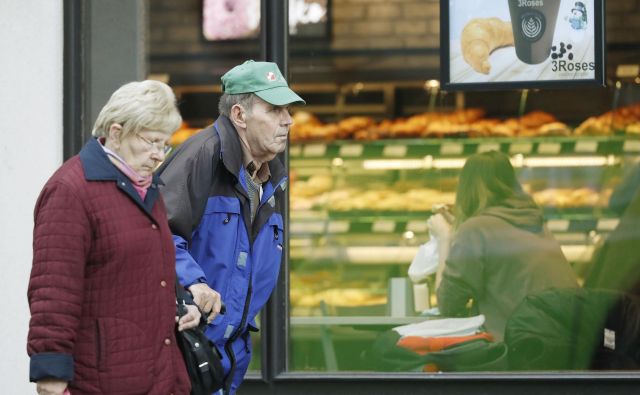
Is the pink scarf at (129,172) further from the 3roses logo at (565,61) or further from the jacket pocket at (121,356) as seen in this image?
the 3roses logo at (565,61)

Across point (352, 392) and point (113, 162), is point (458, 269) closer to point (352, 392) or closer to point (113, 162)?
point (352, 392)

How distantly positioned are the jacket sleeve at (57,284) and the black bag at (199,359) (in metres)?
0.50

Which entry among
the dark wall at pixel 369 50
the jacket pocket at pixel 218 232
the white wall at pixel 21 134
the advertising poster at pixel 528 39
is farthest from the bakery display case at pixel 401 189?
the jacket pocket at pixel 218 232

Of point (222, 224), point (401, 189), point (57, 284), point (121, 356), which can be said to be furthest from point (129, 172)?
point (401, 189)

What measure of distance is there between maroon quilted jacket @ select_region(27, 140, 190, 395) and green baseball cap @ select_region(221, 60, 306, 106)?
0.79 meters

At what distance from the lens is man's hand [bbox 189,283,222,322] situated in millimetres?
4004

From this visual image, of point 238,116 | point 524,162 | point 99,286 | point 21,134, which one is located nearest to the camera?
point 99,286

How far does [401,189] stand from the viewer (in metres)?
6.91

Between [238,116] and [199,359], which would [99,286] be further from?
[238,116]

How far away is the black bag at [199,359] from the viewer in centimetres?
392

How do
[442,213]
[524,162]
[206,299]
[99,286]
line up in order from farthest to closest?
1. [524,162]
2. [442,213]
3. [206,299]
4. [99,286]

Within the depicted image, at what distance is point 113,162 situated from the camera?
3678mm

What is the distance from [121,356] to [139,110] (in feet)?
2.38

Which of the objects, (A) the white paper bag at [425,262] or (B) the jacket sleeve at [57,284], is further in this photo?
(A) the white paper bag at [425,262]
